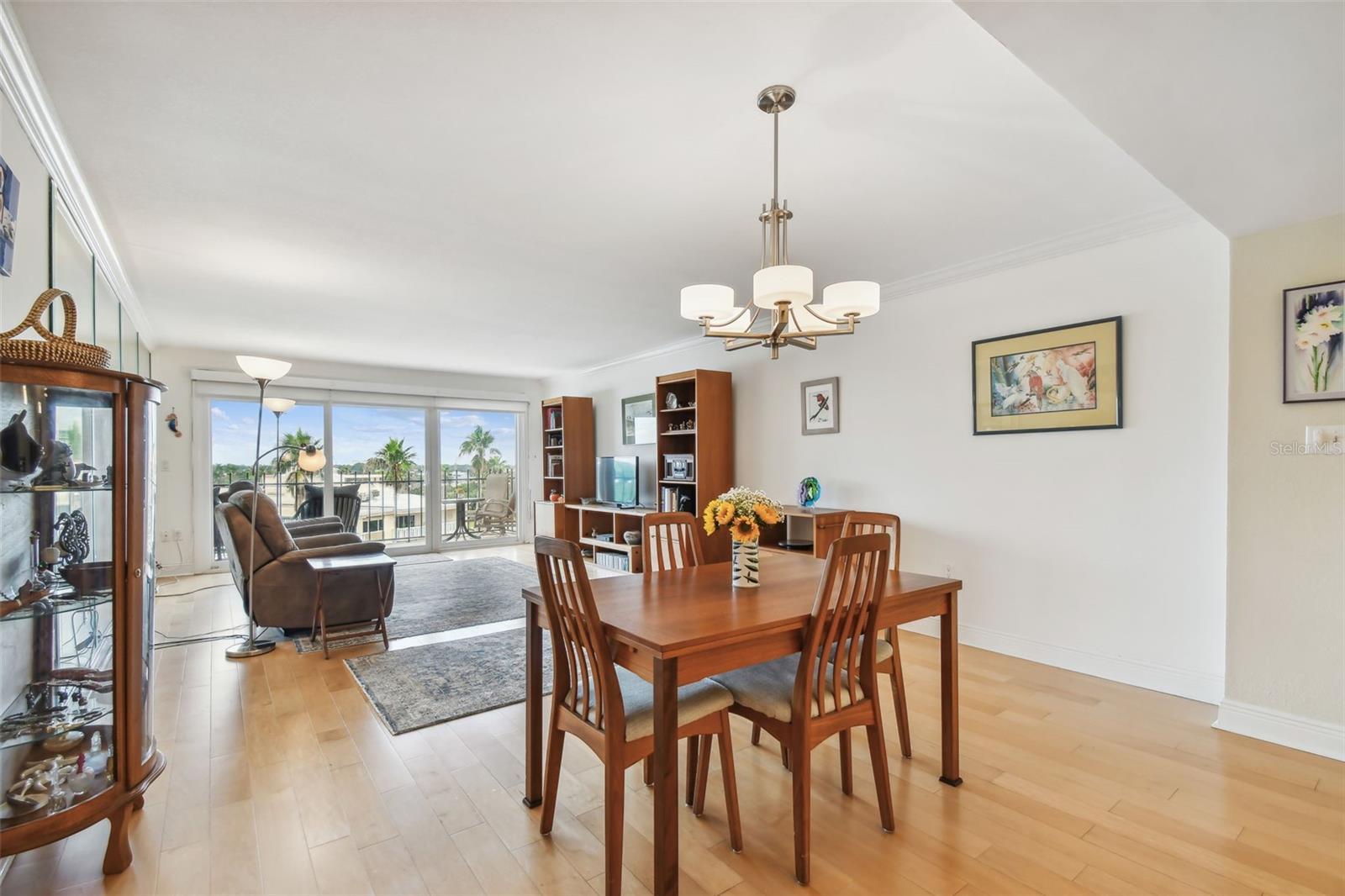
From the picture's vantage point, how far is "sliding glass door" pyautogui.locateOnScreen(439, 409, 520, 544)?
8164 millimetres

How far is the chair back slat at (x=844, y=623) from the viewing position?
5.90 ft

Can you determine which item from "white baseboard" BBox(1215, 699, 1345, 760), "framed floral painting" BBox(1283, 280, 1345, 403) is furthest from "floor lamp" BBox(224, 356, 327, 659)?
"framed floral painting" BBox(1283, 280, 1345, 403)

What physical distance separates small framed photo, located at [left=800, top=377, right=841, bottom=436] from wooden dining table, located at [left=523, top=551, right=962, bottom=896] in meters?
2.14

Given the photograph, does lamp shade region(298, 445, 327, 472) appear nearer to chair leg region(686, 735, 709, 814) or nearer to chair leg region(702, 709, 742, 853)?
chair leg region(686, 735, 709, 814)

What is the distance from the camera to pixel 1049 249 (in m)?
3.42

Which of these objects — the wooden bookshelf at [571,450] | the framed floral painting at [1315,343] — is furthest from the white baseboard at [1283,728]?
the wooden bookshelf at [571,450]

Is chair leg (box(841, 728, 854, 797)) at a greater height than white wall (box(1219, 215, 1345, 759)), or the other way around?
white wall (box(1219, 215, 1345, 759))

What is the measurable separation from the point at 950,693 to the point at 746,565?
89 cm

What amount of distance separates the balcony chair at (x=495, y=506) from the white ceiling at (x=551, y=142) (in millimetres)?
4597

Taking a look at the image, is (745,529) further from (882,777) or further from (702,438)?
(702,438)

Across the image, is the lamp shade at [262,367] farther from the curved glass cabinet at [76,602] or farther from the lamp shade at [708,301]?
the lamp shade at [708,301]

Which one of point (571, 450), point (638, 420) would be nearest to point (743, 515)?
point (638, 420)

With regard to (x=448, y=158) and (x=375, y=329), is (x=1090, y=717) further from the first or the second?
(x=375, y=329)

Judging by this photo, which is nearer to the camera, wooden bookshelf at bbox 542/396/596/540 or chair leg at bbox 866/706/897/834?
chair leg at bbox 866/706/897/834
